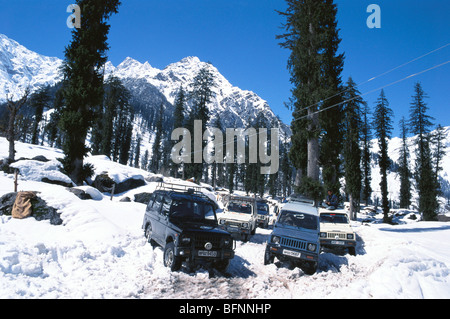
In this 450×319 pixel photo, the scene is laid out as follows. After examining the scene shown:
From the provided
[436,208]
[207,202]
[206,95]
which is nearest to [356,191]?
[436,208]

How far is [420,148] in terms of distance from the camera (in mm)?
34844

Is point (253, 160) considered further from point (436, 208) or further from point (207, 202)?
point (207, 202)

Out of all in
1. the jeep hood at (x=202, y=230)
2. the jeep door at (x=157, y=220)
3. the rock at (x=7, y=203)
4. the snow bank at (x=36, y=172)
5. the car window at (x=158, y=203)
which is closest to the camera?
the jeep hood at (x=202, y=230)

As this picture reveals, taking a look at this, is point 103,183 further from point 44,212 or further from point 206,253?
point 206,253

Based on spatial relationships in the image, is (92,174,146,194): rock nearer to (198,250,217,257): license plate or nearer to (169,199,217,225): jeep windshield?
(169,199,217,225): jeep windshield

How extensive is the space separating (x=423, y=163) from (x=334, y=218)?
29.3m

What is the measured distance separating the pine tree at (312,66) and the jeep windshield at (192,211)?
878 cm

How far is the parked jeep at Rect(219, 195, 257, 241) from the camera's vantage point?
40.9 ft

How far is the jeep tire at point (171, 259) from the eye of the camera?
22.0ft

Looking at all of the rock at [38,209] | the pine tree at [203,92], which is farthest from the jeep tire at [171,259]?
the pine tree at [203,92]

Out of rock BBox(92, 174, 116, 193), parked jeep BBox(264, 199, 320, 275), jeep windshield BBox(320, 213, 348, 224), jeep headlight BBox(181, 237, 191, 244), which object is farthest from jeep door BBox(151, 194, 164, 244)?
rock BBox(92, 174, 116, 193)

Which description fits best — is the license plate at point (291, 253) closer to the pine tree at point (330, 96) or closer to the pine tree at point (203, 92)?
the pine tree at point (330, 96)

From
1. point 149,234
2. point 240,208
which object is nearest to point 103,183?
point 240,208
